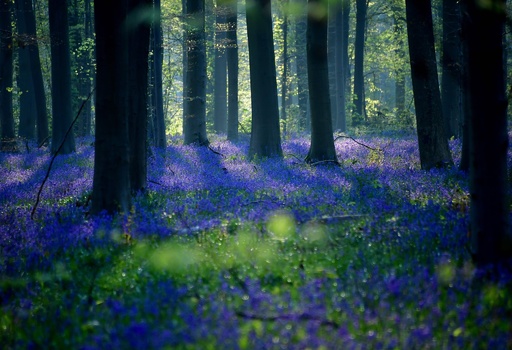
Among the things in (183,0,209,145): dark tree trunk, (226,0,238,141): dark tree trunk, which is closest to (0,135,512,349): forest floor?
(183,0,209,145): dark tree trunk

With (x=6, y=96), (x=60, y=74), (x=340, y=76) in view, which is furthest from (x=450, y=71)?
(x=6, y=96)

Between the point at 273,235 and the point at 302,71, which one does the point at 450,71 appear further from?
the point at 302,71

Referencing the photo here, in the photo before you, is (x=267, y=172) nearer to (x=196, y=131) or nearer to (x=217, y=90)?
(x=196, y=131)

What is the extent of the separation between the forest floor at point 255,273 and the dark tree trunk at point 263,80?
6997 millimetres

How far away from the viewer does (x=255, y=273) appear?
520 centimetres

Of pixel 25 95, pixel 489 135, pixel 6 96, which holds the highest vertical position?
pixel 25 95

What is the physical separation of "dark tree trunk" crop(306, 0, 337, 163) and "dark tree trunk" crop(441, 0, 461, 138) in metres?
4.51

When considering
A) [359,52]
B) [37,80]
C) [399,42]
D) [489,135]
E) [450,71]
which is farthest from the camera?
[399,42]

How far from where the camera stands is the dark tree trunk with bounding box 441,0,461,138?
18223 mm

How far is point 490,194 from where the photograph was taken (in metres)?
5.12

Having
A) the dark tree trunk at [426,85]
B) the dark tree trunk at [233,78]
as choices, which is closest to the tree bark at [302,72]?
the dark tree trunk at [233,78]

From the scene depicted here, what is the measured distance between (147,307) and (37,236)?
11.8ft

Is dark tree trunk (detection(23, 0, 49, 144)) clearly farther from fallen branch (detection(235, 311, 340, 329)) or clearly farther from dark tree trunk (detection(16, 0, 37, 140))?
fallen branch (detection(235, 311, 340, 329))

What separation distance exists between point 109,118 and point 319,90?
839 centimetres
